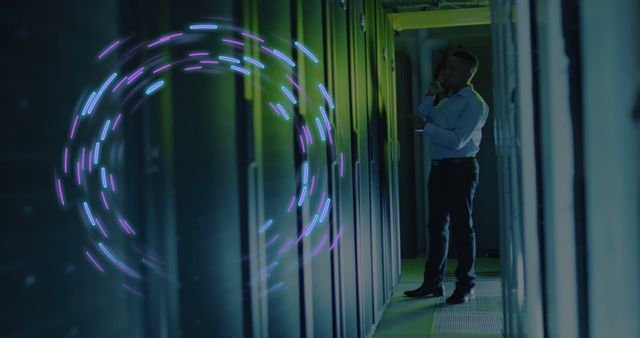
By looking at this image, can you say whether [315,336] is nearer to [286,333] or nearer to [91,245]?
[286,333]

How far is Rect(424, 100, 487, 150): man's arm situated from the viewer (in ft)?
13.4

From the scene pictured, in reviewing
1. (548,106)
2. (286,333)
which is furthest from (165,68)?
(286,333)

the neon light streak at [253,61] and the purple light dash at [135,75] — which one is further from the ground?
the neon light streak at [253,61]

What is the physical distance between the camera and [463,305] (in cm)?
425

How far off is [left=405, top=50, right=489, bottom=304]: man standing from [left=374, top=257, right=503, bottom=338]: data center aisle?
0.55 ft

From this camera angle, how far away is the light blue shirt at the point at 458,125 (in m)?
4.10

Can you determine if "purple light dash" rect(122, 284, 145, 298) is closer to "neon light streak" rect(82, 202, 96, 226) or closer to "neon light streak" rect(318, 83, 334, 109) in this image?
"neon light streak" rect(82, 202, 96, 226)

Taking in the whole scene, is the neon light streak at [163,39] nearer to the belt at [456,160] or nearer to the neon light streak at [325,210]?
the neon light streak at [325,210]

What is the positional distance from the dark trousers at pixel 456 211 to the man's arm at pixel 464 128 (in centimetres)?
16

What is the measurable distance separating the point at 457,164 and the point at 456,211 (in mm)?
318

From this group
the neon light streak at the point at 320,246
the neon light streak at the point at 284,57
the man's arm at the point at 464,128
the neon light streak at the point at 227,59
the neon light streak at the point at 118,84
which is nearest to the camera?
the neon light streak at the point at 118,84

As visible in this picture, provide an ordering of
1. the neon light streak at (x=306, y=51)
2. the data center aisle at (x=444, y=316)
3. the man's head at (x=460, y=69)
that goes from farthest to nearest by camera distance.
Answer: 1. the man's head at (x=460, y=69)
2. the data center aisle at (x=444, y=316)
3. the neon light streak at (x=306, y=51)

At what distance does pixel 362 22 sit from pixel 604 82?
111 inches

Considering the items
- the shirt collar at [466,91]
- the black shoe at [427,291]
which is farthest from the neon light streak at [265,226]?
the black shoe at [427,291]
